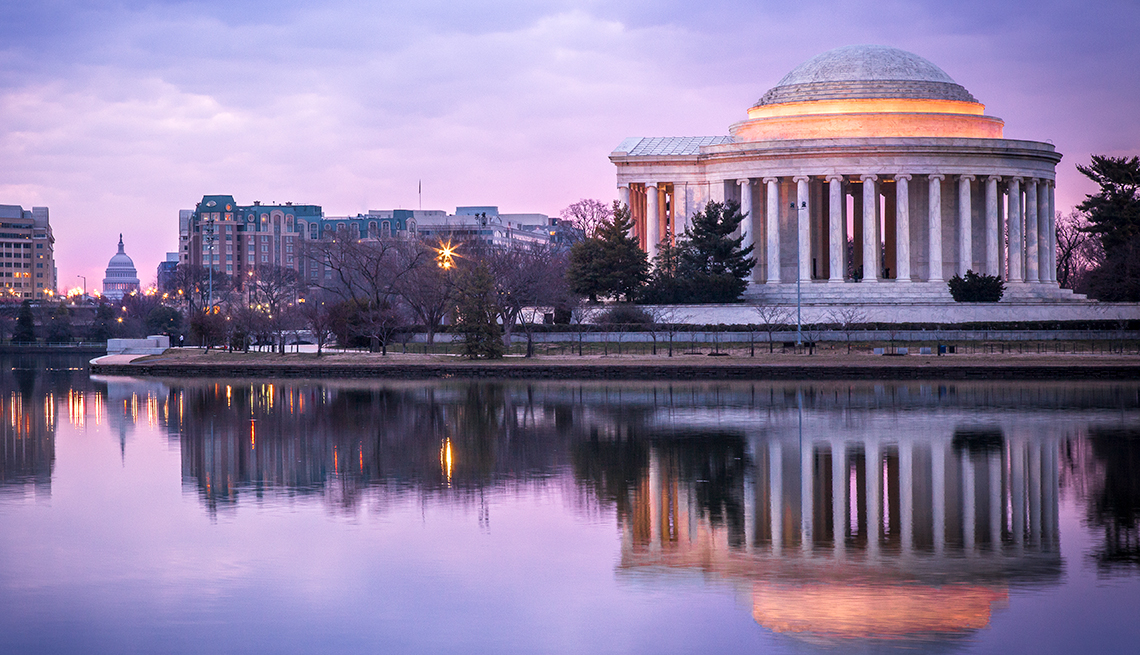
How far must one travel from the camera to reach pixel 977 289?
7012 cm

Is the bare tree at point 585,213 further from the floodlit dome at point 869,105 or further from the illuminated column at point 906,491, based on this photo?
the illuminated column at point 906,491

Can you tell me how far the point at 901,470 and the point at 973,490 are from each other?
2537 mm

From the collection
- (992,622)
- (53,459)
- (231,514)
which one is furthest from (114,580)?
(53,459)

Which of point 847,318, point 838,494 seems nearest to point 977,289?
point 847,318

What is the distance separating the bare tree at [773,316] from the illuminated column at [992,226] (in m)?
14.6

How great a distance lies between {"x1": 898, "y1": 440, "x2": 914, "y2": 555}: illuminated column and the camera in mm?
19750

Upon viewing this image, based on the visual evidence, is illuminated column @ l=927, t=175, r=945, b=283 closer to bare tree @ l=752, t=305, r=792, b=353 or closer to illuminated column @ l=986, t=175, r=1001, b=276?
illuminated column @ l=986, t=175, r=1001, b=276

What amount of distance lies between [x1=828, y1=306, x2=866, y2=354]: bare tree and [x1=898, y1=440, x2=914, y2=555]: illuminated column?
3463 cm

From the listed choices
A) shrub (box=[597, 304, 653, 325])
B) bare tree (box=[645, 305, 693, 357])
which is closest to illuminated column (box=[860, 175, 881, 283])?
bare tree (box=[645, 305, 693, 357])

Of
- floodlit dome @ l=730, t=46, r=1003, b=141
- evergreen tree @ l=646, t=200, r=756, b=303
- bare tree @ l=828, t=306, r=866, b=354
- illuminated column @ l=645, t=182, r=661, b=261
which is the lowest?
bare tree @ l=828, t=306, r=866, b=354

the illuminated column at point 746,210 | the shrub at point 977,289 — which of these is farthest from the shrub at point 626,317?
the shrub at point 977,289

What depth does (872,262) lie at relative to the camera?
74875 mm

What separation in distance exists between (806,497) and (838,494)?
66 centimetres

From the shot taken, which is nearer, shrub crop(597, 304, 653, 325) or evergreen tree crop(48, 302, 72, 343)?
shrub crop(597, 304, 653, 325)
